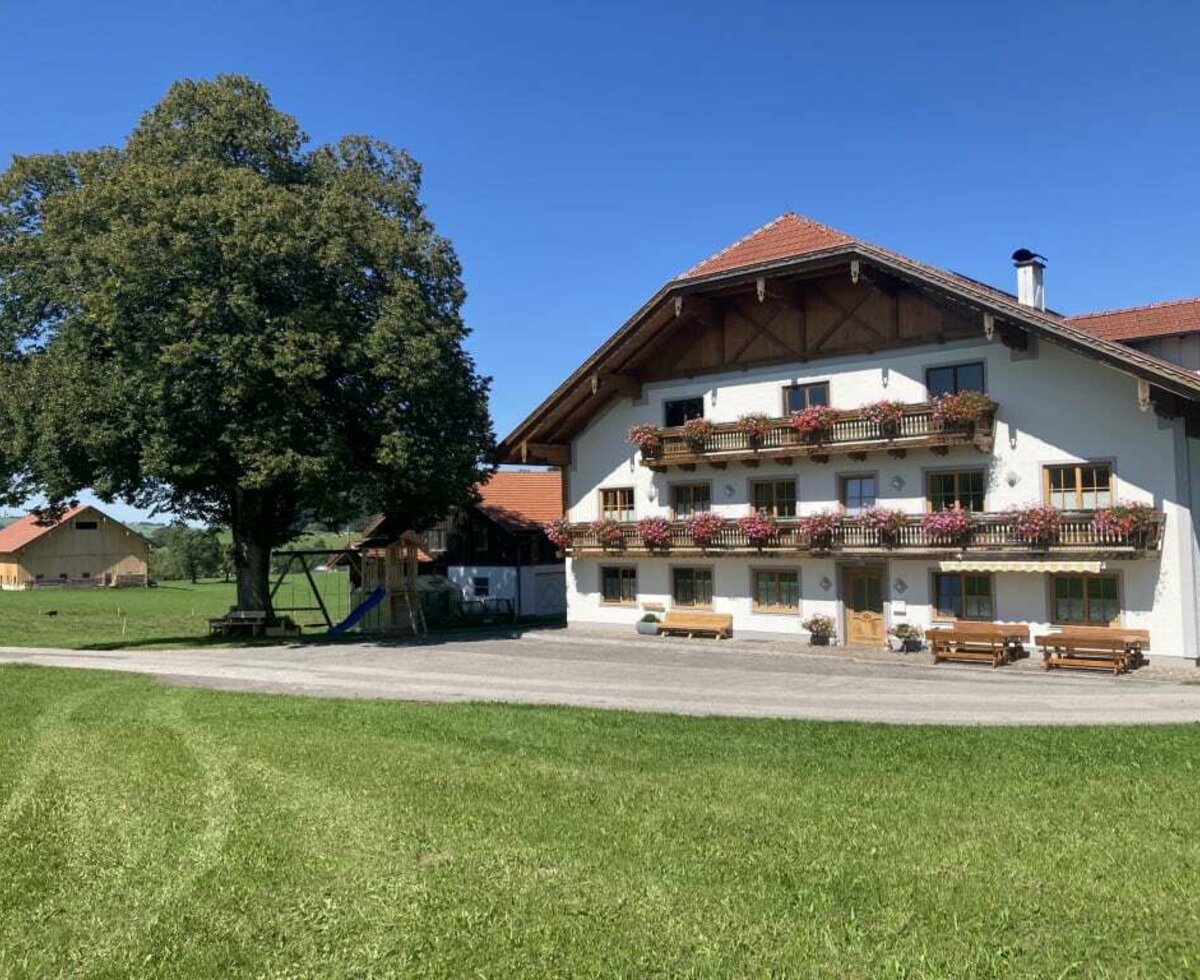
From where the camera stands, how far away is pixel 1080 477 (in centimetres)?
2148

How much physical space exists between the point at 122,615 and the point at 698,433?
1290 inches

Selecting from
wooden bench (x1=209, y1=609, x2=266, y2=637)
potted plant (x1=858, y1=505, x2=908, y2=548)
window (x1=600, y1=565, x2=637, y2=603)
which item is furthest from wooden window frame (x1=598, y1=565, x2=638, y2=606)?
wooden bench (x1=209, y1=609, x2=266, y2=637)

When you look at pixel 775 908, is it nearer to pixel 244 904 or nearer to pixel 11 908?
pixel 244 904

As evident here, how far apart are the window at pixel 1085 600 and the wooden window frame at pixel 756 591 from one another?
256 inches

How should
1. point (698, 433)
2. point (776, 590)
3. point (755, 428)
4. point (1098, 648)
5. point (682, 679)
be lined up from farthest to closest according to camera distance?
point (698, 433) < point (776, 590) < point (755, 428) < point (1098, 648) < point (682, 679)

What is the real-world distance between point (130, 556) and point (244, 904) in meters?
87.5

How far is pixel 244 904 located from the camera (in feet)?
20.5

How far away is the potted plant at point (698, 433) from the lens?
26.8m

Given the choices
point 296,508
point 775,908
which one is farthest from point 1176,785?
point 296,508

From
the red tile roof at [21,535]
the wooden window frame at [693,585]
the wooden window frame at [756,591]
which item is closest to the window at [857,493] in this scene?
the wooden window frame at [756,591]

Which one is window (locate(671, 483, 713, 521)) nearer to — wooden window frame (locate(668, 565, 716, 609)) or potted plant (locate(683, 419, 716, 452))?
wooden window frame (locate(668, 565, 716, 609))

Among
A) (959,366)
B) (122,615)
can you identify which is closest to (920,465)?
(959,366)

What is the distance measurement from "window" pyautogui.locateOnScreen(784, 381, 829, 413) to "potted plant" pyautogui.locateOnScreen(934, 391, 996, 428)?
374 centimetres

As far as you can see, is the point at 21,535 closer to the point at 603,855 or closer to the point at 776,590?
the point at 776,590
